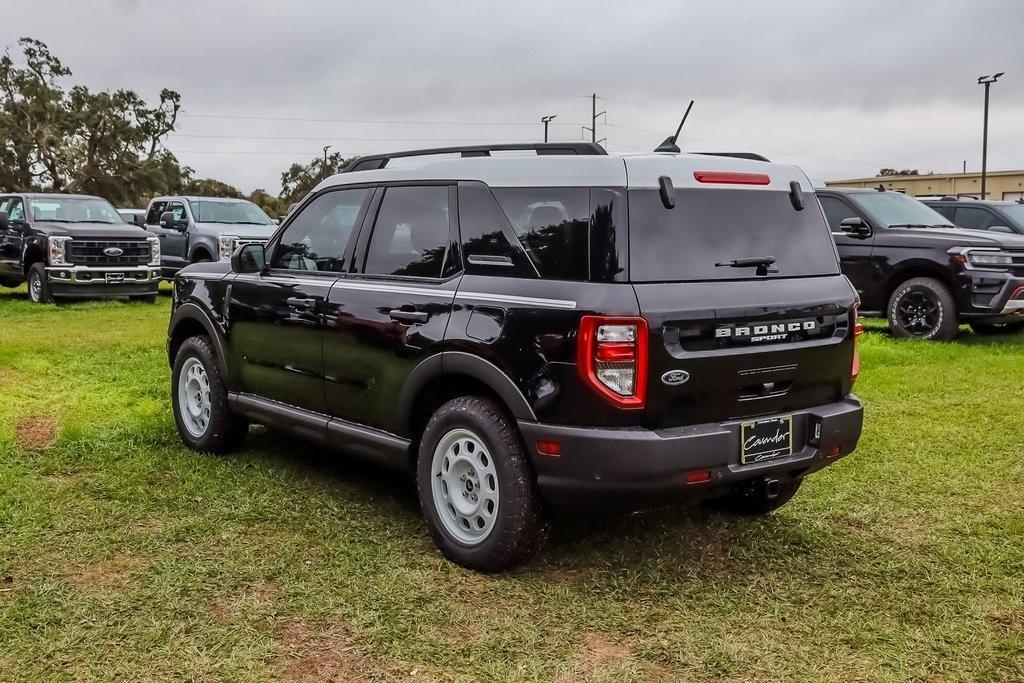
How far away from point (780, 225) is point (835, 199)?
349 inches

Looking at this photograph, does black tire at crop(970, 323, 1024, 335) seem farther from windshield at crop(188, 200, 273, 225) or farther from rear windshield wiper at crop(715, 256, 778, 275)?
windshield at crop(188, 200, 273, 225)

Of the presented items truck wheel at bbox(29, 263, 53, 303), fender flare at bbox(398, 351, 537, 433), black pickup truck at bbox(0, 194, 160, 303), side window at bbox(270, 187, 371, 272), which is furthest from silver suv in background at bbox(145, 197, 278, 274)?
fender flare at bbox(398, 351, 537, 433)

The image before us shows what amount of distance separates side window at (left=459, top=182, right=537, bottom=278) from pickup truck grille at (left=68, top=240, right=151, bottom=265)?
42.5 feet

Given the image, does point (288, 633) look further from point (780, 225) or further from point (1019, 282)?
point (1019, 282)

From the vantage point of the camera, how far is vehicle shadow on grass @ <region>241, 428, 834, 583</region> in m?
4.38

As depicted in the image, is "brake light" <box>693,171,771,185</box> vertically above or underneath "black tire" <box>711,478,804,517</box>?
above

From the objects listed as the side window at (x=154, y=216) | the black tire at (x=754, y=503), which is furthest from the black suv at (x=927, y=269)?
the side window at (x=154, y=216)

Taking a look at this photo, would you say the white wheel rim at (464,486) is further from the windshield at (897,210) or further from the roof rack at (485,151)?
the windshield at (897,210)

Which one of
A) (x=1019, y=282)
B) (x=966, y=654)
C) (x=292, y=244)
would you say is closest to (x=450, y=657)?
(x=966, y=654)

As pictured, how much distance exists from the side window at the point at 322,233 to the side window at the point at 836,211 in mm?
8643

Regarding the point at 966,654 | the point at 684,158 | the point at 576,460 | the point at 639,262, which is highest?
the point at 684,158

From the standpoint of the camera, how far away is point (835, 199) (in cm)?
1267

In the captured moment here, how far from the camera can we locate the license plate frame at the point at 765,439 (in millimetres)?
4051

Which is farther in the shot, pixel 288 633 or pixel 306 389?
pixel 306 389
